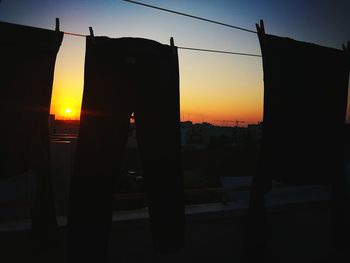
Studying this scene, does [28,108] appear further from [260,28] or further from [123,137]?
[260,28]

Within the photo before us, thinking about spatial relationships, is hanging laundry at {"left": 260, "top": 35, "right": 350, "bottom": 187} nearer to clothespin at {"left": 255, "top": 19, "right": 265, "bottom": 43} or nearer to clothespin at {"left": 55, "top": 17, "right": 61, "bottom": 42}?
clothespin at {"left": 255, "top": 19, "right": 265, "bottom": 43}

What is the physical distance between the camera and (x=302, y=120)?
2102 mm

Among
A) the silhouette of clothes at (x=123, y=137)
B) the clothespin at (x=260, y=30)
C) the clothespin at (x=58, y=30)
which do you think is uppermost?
the clothespin at (x=260, y=30)

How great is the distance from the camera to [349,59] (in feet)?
7.62

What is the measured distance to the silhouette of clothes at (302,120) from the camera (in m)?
1.97

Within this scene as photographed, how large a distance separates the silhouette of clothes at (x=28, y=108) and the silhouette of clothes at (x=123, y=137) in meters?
0.16

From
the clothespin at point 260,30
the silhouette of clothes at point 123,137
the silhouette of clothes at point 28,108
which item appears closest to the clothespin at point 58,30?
the silhouette of clothes at point 28,108

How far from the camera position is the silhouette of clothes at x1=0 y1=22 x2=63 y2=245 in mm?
1581

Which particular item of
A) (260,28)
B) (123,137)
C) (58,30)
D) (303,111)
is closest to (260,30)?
(260,28)

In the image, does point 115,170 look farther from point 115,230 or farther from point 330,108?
point 330,108

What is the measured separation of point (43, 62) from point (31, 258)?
121 centimetres

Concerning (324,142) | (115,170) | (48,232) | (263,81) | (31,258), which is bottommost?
(31,258)

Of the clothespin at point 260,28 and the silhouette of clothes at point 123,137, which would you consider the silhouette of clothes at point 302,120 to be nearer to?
the clothespin at point 260,28

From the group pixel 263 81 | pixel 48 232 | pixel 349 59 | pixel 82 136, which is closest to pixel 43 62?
pixel 82 136
